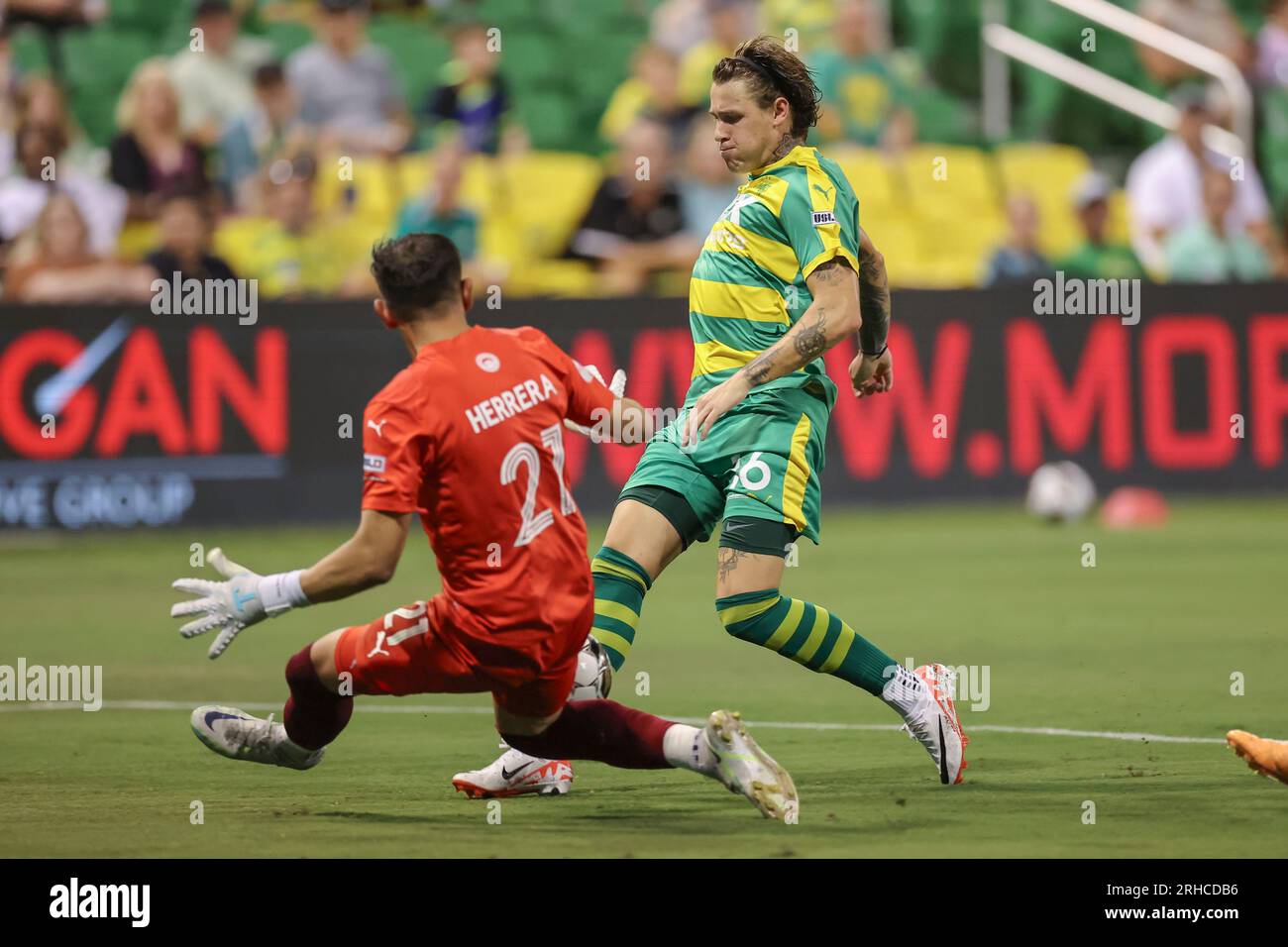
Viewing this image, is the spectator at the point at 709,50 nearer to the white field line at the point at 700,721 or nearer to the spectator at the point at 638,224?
the spectator at the point at 638,224

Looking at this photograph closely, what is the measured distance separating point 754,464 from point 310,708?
1.62 meters

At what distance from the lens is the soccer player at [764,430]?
6824 mm

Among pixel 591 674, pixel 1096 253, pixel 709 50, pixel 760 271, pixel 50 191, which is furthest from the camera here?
pixel 709 50

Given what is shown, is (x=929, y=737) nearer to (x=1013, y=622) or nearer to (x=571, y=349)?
(x=1013, y=622)

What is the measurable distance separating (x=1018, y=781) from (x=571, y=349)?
31.5ft

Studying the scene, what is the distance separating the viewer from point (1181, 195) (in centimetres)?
1886

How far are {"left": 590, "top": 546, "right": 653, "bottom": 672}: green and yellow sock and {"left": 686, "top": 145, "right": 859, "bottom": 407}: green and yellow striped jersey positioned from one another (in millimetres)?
632

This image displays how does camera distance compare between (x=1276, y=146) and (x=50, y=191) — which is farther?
(x=1276, y=146)

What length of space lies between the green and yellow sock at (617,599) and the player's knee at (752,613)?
11.1 inches

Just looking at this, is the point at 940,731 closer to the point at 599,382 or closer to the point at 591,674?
the point at 591,674

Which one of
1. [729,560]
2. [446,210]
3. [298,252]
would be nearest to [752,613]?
[729,560]

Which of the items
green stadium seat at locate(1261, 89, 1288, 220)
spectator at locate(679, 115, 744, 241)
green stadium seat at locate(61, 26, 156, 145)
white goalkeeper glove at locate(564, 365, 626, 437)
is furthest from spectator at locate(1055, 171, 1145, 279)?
white goalkeeper glove at locate(564, 365, 626, 437)

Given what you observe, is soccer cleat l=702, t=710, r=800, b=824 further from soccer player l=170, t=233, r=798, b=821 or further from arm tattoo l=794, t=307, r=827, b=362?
arm tattoo l=794, t=307, r=827, b=362

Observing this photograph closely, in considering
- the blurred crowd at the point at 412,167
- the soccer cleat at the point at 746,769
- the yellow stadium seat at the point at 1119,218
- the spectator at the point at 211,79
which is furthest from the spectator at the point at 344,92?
the soccer cleat at the point at 746,769
